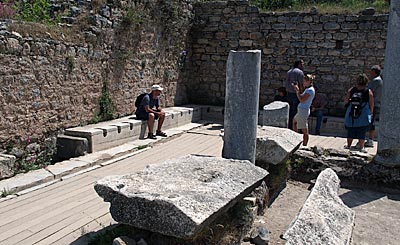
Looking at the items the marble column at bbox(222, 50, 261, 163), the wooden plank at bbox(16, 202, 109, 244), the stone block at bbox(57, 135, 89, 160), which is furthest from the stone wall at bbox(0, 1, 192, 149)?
the marble column at bbox(222, 50, 261, 163)

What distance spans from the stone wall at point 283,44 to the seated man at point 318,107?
1.89 feet

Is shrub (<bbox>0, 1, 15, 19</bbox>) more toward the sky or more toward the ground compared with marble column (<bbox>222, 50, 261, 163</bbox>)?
more toward the sky

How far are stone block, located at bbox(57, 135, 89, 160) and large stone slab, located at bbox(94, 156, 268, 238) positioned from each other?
3501mm

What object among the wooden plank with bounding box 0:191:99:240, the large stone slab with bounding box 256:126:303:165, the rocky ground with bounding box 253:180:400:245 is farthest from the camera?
the large stone slab with bounding box 256:126:303:165

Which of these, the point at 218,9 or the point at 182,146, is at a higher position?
the point at 218,9

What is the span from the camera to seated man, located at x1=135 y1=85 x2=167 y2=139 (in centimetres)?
914

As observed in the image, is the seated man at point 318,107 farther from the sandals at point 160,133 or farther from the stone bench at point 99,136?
the stone bench at point 99,136

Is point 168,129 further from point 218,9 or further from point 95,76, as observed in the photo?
point 218,9

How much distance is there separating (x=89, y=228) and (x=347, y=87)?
28.5 feet

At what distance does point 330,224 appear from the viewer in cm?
421

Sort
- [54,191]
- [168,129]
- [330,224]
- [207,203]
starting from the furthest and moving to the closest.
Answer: [168,129]
[54,191]
[330,224]
[207,203]

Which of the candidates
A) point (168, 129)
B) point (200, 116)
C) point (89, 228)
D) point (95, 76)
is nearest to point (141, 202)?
point (89, 228)

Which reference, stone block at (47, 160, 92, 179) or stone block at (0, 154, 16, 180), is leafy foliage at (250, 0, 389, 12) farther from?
stone block at (0, 154, 16, 180)

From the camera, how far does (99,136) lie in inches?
307
